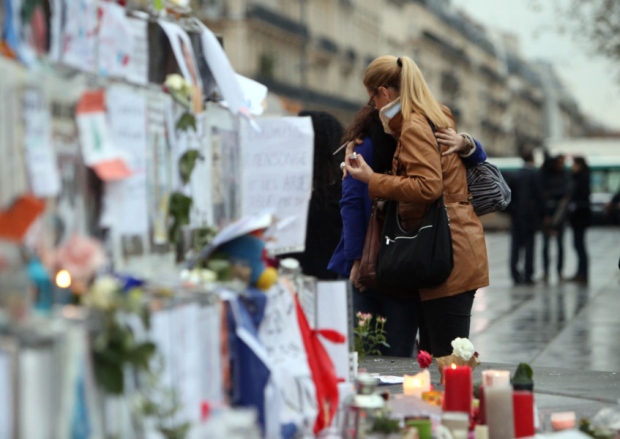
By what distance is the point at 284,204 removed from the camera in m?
4.33

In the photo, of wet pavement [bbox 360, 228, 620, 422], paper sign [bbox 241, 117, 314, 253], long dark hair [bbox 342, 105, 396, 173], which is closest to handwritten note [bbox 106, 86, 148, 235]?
paper sign [bbox 241, 117, 314, 253]

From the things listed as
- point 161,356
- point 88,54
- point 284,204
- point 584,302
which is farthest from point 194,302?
point 584,302

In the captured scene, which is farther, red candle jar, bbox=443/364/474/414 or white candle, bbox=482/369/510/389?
white candle, bbox=482/369/510/389

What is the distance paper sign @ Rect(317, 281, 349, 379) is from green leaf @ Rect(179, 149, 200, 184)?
528mm

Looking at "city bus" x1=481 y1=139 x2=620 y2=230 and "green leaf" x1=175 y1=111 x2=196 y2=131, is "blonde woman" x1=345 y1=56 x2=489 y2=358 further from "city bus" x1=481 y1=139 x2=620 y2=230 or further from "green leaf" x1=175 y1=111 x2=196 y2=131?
"city bus" x1=481 y1=139 x2=620 y2=230

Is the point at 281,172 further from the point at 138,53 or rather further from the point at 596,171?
the point at 596,171

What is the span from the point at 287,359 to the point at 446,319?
6.37 feet

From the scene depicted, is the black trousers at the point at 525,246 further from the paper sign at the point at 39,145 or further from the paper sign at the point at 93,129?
the paper sign at the point at 39,145

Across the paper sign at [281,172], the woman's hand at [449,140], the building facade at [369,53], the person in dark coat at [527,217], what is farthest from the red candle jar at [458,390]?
the building facade at [369,53]

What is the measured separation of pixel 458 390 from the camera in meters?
3.93

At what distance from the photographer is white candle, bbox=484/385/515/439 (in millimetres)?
3863

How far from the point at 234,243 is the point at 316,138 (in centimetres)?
373

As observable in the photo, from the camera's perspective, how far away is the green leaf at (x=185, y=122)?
11.6 feet

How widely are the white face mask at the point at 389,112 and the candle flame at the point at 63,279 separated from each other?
2.73 meters
